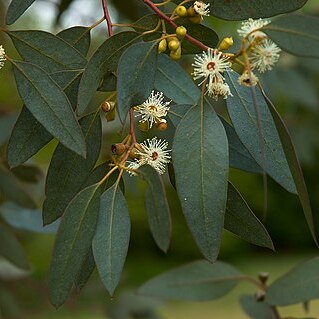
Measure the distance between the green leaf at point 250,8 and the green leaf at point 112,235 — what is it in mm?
243

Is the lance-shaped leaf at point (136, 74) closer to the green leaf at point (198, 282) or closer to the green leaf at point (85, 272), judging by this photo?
the green leaf at point (85, 272)

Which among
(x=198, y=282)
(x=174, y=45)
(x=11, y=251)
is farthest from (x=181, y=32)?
(x=11, y=251)

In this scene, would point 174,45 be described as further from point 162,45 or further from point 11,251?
point 11,251

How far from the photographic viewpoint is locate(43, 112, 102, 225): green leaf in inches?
38.1

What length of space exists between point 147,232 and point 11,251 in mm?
5134

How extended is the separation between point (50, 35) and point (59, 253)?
10.7 inches

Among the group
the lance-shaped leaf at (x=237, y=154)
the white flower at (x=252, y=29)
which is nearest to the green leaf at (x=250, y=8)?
the white flower at (x=252, y=29)

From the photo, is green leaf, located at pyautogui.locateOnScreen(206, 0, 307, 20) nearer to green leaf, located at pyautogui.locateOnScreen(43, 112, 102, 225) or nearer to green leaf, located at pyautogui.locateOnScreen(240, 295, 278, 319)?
green leaf, located at pyautogui.locateOnScreen(43, 112, 102, 225)

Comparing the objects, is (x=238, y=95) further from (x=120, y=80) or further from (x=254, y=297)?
(x=254, y=297)

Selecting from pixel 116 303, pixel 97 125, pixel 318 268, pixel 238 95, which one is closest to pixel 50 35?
pixel 97 125

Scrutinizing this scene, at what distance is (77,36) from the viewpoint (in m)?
1.03

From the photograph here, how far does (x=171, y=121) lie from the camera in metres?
0.94

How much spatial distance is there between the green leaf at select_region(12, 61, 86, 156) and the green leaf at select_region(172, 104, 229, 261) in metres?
0.11

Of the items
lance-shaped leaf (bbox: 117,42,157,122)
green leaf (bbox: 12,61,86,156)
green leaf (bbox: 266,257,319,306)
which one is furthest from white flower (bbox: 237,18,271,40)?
green leaf (bbox: 266,257,319,306)
